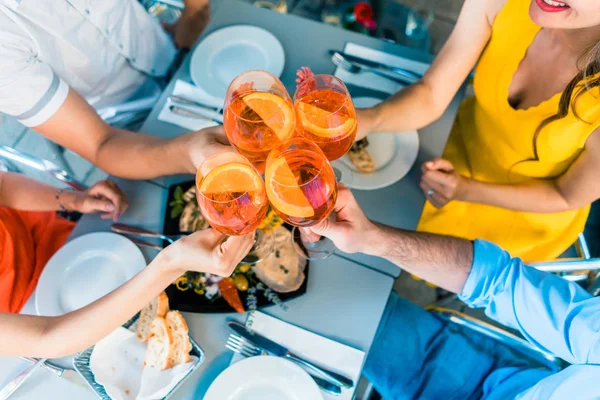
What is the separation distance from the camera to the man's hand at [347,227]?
1.06m

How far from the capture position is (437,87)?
4.46ft

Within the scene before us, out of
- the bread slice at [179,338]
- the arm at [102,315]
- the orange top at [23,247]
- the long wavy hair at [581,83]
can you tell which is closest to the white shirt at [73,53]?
the orange top at [23,247]

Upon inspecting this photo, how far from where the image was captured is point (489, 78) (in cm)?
138

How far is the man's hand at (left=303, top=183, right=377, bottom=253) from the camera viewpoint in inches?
41.9

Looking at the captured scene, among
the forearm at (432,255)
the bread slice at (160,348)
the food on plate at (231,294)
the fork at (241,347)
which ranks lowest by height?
the bread slice at (160,348)

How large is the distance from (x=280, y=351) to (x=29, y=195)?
930 millimetres

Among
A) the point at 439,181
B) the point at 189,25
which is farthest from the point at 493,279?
the point at 189,25

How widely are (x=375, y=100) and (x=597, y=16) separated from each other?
579mm

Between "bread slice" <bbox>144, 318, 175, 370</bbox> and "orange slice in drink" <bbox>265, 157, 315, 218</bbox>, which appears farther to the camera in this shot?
"bread slice" <bbox>144, 318, 175, 370</bbox>

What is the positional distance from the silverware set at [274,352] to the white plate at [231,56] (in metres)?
0.71

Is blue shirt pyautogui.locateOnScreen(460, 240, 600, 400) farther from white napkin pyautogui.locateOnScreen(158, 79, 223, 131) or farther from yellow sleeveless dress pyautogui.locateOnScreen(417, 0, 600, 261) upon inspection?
white napkin pyautogui.locateOnScreen(158, 79, 223, 131)

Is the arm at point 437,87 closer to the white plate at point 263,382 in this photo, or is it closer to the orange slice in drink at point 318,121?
the orange slice in drink at point 318,121

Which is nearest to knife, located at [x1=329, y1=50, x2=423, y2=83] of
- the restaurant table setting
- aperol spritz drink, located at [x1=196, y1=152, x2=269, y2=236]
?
the restaurant table setting

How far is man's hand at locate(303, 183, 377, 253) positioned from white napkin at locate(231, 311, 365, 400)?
0.24 meters
